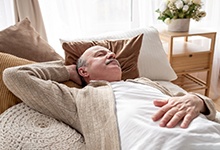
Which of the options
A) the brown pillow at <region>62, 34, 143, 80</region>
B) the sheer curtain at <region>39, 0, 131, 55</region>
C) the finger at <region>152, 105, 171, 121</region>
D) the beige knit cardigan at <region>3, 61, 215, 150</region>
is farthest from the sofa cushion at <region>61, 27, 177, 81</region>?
the finger at <region>152, 105, 171, 121</region>

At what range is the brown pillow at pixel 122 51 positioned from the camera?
164 cm

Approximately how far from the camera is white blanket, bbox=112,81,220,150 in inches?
38.3

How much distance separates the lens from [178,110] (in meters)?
1.16

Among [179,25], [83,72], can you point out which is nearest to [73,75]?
[83,72]

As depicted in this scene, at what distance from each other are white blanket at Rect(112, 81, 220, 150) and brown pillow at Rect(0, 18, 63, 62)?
58cm

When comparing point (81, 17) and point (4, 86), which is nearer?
point (4, 86)

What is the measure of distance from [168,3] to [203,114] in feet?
4.54

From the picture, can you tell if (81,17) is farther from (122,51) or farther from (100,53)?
(100,53)

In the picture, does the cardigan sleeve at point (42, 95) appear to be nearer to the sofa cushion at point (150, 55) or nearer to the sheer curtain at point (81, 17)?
the sofa cushion at point (150, 55)

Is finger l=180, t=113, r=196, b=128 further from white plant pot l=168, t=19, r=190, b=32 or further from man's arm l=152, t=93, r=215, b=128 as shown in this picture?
white plant pot l=168, t=19, r=190, b=32

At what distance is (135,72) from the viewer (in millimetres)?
1756

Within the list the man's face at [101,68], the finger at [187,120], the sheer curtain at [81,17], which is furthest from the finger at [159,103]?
the sheer curtain at [81,17]

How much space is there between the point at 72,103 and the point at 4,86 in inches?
13.4

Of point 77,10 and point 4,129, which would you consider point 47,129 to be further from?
point 77,10
